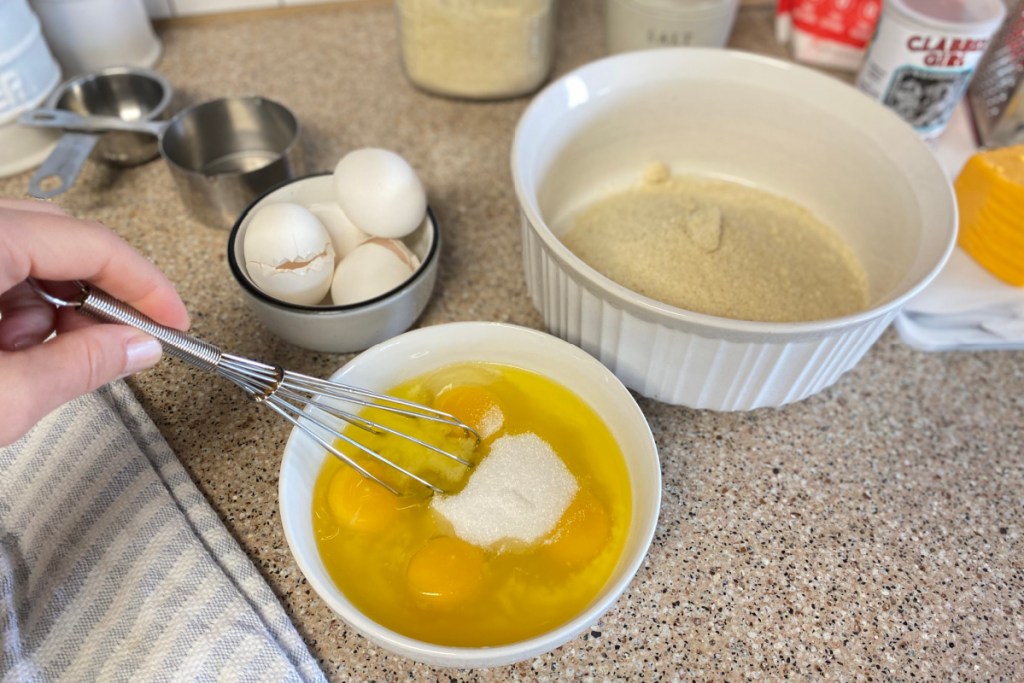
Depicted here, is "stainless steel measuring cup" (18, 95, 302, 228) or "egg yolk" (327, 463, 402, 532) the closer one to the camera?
"egg yolk" (327, 463, 402, 532)

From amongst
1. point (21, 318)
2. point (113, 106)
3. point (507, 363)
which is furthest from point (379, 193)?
point (113, 106)

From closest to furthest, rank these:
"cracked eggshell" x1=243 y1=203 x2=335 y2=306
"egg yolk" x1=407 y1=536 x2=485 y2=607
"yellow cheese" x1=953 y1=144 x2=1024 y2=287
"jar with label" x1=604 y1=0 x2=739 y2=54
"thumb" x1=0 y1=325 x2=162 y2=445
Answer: "thumb" x1=0 y1=325 x2=162 y2=445, "egg yolk" x1=407 y1=536 x2=485 y2=607, "cracked eggshell" x1=243 y1=203 x2=335 y2=306, "yellow cheese" x1=953 y1=144 x2=1024 y2=287, "jar with label" x1=604 y1=0 x2=739 y2=54

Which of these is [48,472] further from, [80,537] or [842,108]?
[842,108]

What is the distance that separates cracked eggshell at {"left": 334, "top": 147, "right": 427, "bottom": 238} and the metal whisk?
193 millimetres

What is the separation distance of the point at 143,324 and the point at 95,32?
31.0 inches

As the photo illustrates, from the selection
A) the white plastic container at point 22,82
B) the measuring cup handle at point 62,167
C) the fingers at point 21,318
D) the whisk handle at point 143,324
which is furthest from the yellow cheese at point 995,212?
the white plastic container at point 22,82

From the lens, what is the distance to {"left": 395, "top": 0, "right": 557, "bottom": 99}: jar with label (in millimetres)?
1026

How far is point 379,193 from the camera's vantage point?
0.77 meters

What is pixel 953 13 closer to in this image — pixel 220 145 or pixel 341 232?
pixel 341 232

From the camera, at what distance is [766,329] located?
62cm

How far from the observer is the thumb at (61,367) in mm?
488

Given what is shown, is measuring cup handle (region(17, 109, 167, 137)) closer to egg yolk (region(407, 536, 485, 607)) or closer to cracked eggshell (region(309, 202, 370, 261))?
cracked eggshell (region(309, 202, 370, 261))

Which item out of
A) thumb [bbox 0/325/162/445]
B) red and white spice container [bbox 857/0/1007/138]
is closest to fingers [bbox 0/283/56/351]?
thumb [bbox 0/325/162/445]

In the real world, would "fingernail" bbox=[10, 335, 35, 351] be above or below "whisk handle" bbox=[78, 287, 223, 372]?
below
